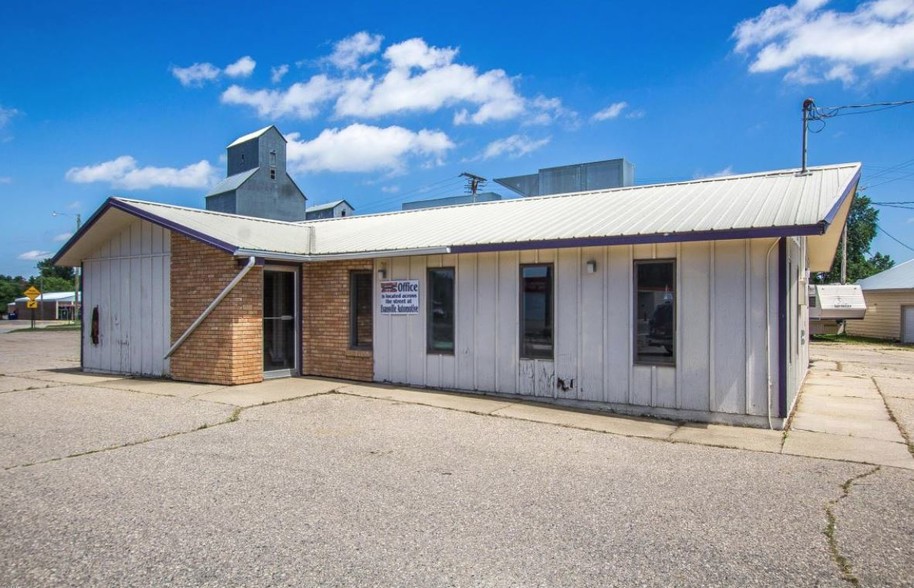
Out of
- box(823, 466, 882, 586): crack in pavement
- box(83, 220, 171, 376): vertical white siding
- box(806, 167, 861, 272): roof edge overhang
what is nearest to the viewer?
box(823, 466, 882, 586): crack in pavement

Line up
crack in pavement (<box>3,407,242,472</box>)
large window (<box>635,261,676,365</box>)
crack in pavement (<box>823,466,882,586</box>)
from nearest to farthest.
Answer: crack in pavement (<box>823,466,882,586</box>) → crack in pavement (<box>3,407,242,472</box>) → large window (<box>635,261,676,365</box>)

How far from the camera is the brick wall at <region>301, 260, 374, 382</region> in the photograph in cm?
1157

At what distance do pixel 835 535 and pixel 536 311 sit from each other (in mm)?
5646

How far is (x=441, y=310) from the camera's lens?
10578 millimetres

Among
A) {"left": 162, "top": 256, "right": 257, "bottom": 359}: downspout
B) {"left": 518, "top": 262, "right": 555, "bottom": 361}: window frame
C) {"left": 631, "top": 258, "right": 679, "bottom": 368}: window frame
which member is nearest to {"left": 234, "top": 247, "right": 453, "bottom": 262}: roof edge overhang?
{"left": 162, "top": 256, "right": 257, "bottom": 359}: downspout

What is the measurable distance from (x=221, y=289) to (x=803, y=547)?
Result: 9.78 m

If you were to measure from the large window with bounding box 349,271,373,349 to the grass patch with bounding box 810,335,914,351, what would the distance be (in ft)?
76.4

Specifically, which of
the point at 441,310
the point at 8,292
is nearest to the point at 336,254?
the point at 441,310

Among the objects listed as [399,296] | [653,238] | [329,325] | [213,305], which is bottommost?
[329,325]

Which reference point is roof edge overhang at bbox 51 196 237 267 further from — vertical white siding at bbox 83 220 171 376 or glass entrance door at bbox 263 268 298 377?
glass entrance door at bbox 263 268 298 377

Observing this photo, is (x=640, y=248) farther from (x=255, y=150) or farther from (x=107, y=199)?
(x=255, y=150)

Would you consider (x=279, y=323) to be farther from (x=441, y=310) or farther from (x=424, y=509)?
(x=424, y=509)

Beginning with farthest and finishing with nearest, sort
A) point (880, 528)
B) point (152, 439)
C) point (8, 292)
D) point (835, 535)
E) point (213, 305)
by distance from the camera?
point (8, 292) → point (213, 305) → point (152, 439) → point (880, 528) → point (835, 535)

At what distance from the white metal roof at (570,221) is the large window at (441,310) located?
615 millimetres
